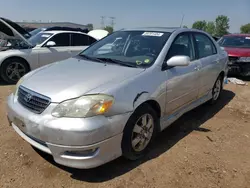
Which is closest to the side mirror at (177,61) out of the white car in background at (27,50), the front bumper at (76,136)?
the front bumper at (76,136)

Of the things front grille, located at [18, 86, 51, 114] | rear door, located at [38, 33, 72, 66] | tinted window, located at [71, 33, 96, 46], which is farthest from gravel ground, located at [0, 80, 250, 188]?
tinted window, located at [71, 33, 96, 46]

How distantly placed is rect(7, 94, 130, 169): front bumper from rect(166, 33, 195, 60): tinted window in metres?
1.36

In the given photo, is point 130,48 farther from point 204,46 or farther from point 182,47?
point 204,46

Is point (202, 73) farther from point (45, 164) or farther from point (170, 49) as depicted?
point (45, 164)

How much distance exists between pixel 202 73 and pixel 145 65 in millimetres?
1466

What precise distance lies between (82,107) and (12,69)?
505 centimetres

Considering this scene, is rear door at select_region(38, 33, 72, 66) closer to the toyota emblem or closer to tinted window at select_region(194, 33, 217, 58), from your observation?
tinted window at select_region(194, 33, 217, 58)

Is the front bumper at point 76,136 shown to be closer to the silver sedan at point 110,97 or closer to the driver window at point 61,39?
the silver sedan at point 110,97

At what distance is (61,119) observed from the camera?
2.51 m

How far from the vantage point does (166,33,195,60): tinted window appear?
366 cm

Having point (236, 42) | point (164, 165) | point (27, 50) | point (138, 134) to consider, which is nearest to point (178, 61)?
point (138, 134)

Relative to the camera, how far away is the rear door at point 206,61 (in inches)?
173

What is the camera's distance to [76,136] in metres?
2.45

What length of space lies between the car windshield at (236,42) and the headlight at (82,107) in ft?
25.0
